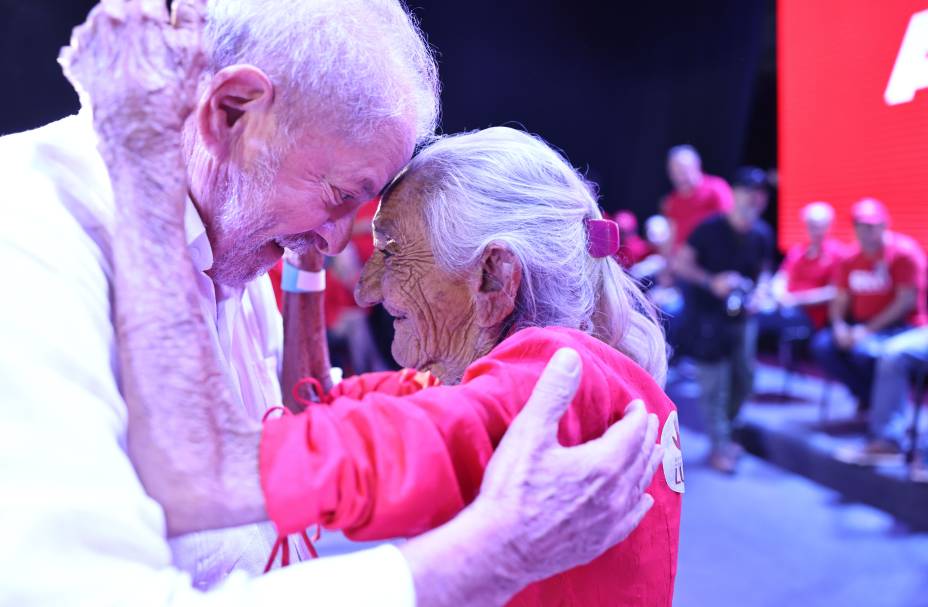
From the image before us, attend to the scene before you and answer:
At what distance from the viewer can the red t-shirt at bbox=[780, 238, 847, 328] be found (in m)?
6.16

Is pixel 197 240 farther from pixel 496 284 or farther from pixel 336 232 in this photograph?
pixel 496 284

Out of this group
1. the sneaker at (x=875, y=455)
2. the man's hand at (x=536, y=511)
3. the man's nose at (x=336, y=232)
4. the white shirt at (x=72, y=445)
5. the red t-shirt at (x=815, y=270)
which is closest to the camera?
the white shirt at (x=72, y=445)

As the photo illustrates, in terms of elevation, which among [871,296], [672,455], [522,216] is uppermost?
[522,216]

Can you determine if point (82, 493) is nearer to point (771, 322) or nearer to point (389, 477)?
point (389, 477)

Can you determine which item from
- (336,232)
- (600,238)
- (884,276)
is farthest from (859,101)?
(884,276)

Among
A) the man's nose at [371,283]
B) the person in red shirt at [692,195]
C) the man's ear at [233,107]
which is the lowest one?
the person in red shirt at [692,195]

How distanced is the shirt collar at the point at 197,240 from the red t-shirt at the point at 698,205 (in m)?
5.41

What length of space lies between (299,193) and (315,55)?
0.61 ft

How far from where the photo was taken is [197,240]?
104 centimetres

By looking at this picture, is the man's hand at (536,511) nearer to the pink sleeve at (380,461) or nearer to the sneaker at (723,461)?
the pink sleeve at (380,461)

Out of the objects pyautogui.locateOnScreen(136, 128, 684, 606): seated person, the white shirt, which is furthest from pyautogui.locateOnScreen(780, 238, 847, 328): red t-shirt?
the white shirt

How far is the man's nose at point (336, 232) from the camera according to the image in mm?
1118

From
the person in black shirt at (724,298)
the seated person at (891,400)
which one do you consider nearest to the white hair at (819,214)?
the person in black shirt at (724,298)

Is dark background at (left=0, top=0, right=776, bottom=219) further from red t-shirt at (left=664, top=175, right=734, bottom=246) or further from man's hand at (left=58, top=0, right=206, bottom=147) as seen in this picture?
man's hand at (left=58, top=0, right=206, bottom=147)
